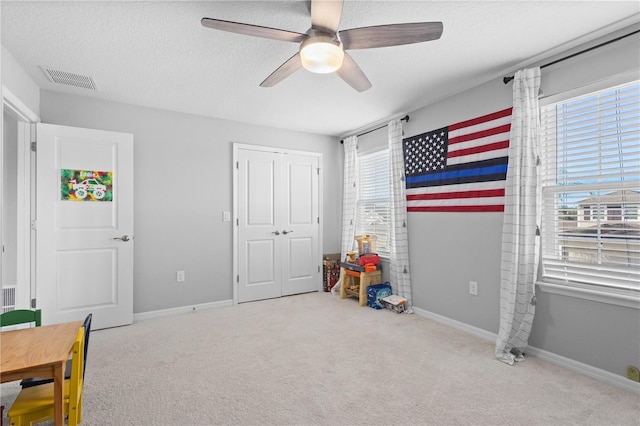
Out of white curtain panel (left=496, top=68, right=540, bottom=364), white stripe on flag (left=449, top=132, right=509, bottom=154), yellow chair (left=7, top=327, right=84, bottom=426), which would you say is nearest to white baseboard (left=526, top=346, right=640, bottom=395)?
white curtain panel (left=496, top=68, right=540, bottom=364)

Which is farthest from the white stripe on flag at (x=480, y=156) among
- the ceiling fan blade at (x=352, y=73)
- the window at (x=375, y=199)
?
the ceiling fan blade at (x=352, y=73)

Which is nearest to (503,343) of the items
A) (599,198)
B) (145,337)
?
(599,198)

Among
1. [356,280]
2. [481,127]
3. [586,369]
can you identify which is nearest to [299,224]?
[356,280]

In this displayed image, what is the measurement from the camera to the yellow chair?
4.94ft

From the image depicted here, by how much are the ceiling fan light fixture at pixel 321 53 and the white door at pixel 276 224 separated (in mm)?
2648

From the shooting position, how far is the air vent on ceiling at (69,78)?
286cm

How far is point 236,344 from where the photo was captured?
2.98 m

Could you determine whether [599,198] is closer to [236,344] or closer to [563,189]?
[563,189]

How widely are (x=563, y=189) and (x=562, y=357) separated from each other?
4.40 ft

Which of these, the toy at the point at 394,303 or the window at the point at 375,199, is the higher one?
the window at the point at 375,199

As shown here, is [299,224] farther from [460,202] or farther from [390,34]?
[390,34]

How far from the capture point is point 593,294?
2363mm

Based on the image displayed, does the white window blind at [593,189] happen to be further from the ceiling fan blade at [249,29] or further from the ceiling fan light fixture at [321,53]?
the ceiling fan blade at [249,29]

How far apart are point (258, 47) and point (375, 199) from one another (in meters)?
2.68
